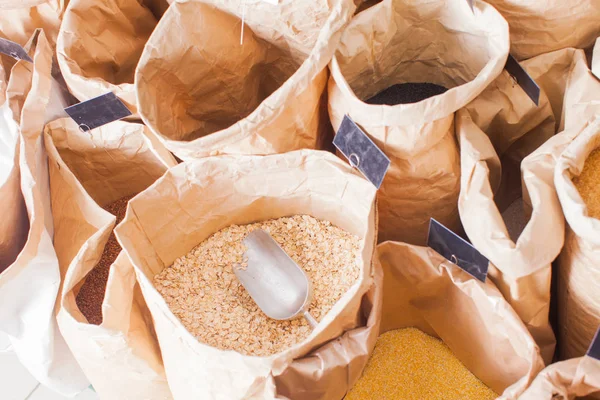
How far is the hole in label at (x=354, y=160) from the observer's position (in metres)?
1.01

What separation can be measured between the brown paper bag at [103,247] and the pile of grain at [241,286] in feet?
0.32

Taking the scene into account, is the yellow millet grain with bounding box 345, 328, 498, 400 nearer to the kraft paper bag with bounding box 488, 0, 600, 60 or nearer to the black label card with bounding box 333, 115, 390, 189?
the black label card with bounding box 333, 115, 390, 189

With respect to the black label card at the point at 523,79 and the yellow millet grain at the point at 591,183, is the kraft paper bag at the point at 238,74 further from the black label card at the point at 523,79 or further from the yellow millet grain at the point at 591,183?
the yellow millet grain at the point at 591,183

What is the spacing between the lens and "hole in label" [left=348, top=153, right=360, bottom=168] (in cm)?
101

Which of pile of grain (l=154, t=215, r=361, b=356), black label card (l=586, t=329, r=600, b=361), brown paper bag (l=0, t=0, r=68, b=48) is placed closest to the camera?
black label card (l=586, t=329, r=600, b=361)

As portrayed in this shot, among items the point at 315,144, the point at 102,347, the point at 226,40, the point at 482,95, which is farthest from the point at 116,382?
the point at 482,95

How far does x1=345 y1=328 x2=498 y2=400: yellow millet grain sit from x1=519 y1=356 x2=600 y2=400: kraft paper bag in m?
0.29

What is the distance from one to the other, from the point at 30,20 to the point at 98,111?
353mm

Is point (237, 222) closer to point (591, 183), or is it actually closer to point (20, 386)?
point (591, 183)

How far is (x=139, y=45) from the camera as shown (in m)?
1.46

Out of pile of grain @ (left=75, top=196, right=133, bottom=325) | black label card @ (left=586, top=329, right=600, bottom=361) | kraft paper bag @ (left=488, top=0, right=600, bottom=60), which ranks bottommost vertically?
pile of grain @ (left=75, top=196, right=133, bottom=325)

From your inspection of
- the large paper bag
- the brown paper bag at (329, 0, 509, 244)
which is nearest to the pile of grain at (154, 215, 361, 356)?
the brown paper bag at (329, 0, 509, 244)

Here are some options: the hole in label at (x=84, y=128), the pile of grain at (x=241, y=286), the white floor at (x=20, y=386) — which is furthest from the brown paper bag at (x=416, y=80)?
the white floor at (x=20, y=386)

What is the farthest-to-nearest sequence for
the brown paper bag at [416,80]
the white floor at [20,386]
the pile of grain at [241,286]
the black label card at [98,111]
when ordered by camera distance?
the white floor at [20,386]
the black label card at [98,111]
the pile of grain at [241,286]
the brown paper bag at [416,80]
